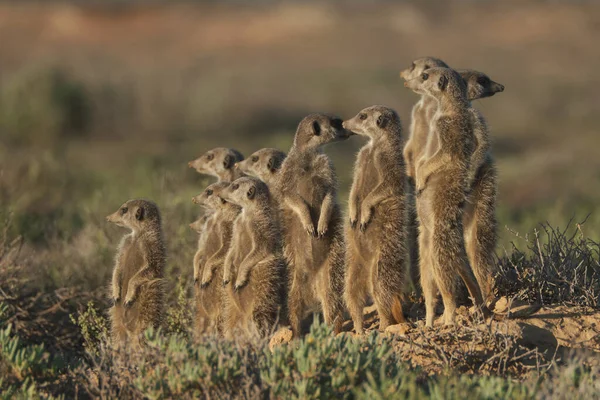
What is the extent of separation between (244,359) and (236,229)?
2.31 metres

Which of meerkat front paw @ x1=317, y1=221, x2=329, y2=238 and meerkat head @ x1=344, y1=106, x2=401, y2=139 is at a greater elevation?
meerkat head @ x1=344, y1=106, x2=401, y2=139

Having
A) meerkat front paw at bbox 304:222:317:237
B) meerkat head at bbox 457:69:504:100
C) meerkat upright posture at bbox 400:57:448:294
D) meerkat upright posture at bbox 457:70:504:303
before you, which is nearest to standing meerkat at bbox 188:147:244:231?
meerkat front paw at bbox 304:222:317:237

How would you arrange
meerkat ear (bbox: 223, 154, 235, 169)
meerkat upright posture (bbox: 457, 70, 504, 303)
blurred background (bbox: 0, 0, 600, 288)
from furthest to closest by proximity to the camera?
blurred background (bbox: 0, 0, 600, 288) → meerkat ear (bbox: 223, 154, 235, 169) → meerkat upright posture (bbox: 457, 70, 504, 303)

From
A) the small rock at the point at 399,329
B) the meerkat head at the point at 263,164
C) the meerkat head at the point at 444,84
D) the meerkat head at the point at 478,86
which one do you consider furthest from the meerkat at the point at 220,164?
the small rock at the point at 399,329

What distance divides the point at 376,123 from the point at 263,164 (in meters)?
1.23

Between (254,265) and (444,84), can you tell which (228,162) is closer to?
(254,265)

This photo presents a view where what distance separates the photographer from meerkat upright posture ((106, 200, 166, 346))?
297 inches

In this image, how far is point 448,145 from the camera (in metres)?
6.92

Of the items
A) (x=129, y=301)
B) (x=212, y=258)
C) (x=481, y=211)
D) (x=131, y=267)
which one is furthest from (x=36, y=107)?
(x=481, y=211)

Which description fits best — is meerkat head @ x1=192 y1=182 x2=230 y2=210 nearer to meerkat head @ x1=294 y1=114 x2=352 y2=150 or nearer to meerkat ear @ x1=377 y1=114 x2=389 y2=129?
meerkat head @ x1=294 y1=114 x2=352 y2=150

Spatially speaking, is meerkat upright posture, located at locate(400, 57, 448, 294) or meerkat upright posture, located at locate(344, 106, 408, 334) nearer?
meerkat upright posture, located at locate(344, 106, 408, 334)

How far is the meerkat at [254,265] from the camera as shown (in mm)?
7293

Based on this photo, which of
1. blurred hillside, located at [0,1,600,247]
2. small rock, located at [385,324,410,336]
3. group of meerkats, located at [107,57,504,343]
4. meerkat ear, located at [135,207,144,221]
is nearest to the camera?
small rock, located at [385,324,410,336]

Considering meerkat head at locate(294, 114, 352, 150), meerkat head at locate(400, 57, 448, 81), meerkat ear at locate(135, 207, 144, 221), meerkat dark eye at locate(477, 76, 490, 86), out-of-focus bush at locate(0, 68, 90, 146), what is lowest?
meerkat ear at locate(135, 207, 144, 221)
